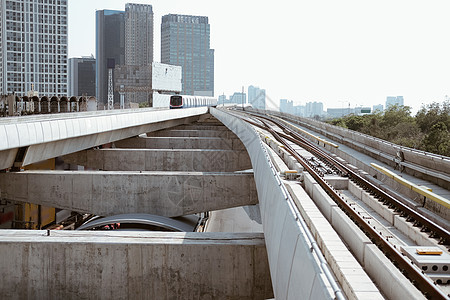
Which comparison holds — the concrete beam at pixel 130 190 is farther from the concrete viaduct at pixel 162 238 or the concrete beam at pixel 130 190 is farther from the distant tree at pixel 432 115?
the distant tree at pixel 432 115

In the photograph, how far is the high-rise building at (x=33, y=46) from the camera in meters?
112

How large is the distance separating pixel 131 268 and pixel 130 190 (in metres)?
7.94

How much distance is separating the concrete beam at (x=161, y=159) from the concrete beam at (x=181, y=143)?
7.53 meters

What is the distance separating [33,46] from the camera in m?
115

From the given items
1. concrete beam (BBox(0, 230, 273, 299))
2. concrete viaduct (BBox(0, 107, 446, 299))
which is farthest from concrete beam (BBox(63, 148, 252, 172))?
concrete beam (BBox(0, 230, 273, 299))

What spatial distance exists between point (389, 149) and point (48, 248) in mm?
11841

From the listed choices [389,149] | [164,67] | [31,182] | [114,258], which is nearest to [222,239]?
[114,258]

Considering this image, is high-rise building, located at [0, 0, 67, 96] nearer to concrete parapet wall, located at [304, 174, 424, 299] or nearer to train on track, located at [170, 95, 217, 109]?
train on track, located at [170, 95, 217, 109]

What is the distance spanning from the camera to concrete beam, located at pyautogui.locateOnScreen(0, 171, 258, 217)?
19.4m

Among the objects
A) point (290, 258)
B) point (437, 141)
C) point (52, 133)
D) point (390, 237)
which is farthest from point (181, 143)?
point (290, 258)

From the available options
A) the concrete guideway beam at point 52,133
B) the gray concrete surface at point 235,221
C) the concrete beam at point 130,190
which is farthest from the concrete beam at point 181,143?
the concrete beam at point 130,190

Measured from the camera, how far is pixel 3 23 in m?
111

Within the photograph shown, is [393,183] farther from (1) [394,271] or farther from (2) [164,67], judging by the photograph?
(2) [164,67]

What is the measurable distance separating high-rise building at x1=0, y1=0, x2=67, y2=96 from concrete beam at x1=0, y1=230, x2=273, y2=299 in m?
110
